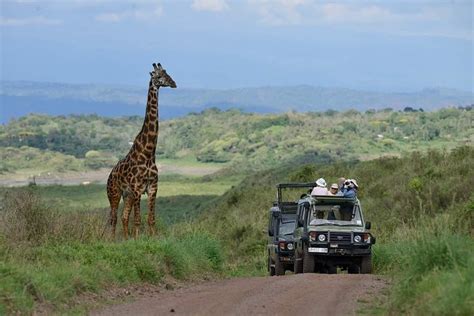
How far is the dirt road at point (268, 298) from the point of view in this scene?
14314 millimetres

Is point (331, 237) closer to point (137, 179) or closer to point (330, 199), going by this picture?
point (330, 199)

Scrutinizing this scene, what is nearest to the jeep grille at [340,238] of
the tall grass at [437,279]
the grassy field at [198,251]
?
the grassy field at [198,251]

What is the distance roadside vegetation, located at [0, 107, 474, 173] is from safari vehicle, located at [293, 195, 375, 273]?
68.4 meters

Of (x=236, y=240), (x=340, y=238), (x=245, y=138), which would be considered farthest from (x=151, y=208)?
(x=245, y=138)

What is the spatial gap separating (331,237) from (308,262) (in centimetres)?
71

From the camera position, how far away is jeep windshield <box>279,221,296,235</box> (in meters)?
24.3

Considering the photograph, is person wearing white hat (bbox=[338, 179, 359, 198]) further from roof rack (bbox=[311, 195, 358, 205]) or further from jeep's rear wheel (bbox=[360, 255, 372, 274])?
jeep's rear wheel (bbox=[360, 255, 372, 274])

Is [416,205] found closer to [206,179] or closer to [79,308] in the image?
[79,308]

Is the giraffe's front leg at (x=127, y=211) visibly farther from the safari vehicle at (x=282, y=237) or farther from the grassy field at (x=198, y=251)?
the safari vehicle at (x=282, y=237)

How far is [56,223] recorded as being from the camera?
2002cm

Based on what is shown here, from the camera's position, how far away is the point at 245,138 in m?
126

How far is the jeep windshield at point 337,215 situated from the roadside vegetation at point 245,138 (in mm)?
68417

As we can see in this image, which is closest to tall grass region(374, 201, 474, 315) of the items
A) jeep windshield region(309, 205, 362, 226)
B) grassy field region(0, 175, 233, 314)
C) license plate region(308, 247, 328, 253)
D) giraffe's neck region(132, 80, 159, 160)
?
grassy field region(0, 175, 233, 314)

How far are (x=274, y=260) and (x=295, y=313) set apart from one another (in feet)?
32.7
